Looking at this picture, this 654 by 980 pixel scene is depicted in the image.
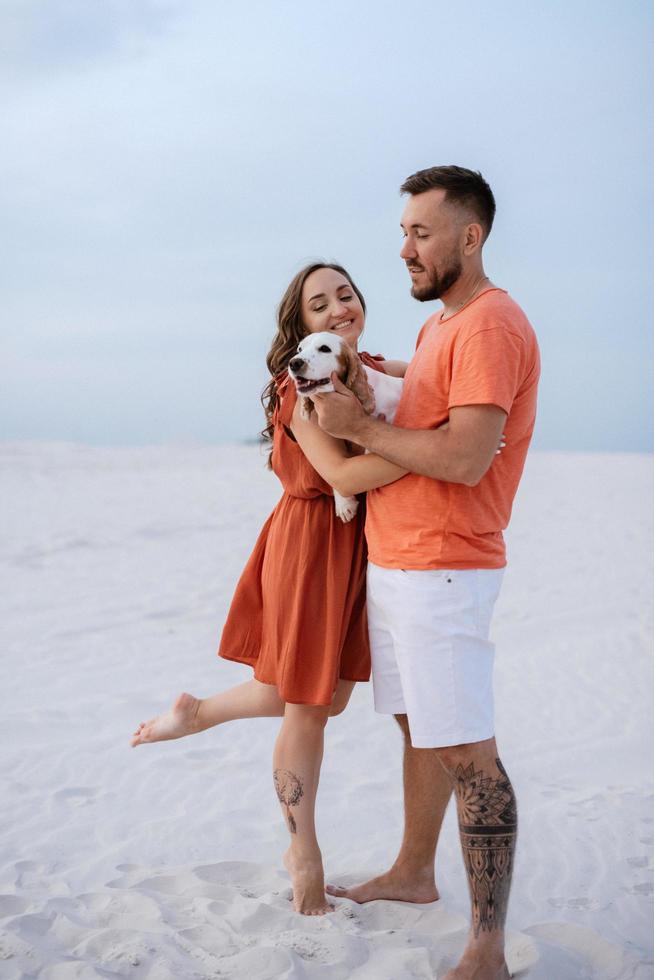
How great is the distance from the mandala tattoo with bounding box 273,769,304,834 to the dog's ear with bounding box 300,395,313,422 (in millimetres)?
1348

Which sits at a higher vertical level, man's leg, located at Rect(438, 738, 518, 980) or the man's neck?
the man's neck

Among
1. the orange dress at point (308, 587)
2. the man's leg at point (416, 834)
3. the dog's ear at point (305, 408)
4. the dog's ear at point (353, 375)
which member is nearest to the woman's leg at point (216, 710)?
the orange dress at point (308, 587)

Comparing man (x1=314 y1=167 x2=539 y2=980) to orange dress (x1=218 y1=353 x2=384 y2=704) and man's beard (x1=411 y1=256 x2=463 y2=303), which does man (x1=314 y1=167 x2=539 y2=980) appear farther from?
orange dress (x1=218 y1=353 x2=384 y2=704)

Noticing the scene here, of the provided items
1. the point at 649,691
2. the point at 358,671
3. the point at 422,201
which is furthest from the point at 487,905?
the point at 649,691

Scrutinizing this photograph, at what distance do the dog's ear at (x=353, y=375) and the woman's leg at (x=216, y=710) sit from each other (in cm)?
125

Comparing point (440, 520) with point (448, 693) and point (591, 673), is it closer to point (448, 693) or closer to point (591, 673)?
point (448, 693)

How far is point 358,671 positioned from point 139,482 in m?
16.6

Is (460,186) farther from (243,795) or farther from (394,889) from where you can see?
(243,795)

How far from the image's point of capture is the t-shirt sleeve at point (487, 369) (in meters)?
2.90

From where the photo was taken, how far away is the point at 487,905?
3.06 meters

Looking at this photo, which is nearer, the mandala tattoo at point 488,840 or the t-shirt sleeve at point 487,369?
the t-shirt sleeve at point 487,369

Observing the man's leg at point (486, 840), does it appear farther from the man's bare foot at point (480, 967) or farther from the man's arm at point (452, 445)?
the man's arm at point (452, 445)

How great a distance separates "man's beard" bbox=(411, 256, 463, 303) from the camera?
3158 millimetres

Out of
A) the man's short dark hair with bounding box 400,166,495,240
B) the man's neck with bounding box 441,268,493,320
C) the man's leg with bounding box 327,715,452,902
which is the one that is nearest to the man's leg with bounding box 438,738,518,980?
the man's leg with bounding box 327,715,452,902
